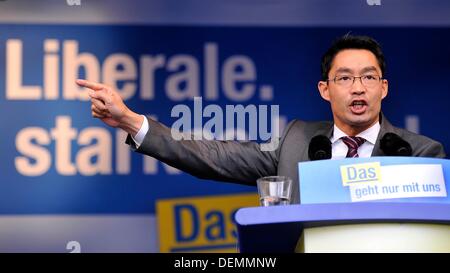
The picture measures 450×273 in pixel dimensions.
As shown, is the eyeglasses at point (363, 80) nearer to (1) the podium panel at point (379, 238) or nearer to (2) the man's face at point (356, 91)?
(2) the man's face at point (356, 91)

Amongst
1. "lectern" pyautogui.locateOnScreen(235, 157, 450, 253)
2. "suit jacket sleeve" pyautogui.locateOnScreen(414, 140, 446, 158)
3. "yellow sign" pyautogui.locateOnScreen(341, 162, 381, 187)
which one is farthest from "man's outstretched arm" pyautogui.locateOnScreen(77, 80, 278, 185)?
"yellow sign" pyautogui.locateOnScreen(341, 162, 381, 187)

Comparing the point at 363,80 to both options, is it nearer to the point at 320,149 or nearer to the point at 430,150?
the point at 430,150

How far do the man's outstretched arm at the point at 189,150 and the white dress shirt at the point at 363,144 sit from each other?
0.20 m

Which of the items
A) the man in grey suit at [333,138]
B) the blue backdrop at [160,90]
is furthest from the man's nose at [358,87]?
the blue backdrop at [160,90]

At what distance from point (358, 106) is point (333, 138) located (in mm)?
126

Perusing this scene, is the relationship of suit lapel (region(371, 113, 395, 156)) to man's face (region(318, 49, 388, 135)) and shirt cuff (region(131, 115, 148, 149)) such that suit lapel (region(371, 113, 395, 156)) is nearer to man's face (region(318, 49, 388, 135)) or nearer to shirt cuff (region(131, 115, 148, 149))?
man's face (region(318, 49, 388, 135))

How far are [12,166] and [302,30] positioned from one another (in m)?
1.34

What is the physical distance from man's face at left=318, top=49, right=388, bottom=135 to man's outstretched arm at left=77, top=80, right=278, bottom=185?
254 millimetres

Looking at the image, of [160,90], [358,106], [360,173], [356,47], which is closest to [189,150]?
[358,106]

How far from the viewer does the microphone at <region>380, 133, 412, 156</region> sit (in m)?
2.33

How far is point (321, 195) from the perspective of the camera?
1.88 m

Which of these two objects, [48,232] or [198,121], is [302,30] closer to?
[198,121]

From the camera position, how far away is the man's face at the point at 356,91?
2.76 m

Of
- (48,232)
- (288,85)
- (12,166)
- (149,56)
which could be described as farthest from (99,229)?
(288,85)
